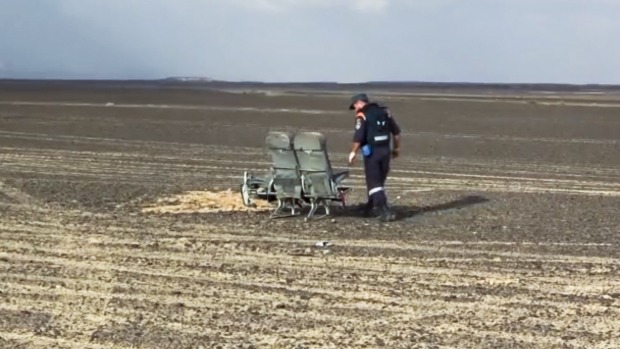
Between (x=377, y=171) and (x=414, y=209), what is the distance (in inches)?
54.3

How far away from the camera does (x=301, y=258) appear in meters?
11.6

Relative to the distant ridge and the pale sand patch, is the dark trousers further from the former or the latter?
the distant ridge

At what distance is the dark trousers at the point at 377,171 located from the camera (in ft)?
47.1

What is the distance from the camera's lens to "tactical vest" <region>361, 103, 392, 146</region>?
14.4 meters

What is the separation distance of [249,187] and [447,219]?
8.47 ft

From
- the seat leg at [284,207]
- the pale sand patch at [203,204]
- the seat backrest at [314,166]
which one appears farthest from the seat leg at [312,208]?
the pale sand patch at [203,204]

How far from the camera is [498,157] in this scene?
24984mm

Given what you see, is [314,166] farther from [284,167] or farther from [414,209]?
[414,209]

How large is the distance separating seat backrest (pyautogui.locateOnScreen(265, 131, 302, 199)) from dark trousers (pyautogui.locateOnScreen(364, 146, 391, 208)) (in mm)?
877

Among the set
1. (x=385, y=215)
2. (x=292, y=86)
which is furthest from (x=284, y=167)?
(x=292, y=86)

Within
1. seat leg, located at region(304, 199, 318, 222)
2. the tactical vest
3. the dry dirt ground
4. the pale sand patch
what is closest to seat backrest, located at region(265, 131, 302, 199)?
seat leg, located at region(304, 199, 318, 222)

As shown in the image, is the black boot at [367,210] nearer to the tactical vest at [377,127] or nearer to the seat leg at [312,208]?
the seat leg at [312,208]

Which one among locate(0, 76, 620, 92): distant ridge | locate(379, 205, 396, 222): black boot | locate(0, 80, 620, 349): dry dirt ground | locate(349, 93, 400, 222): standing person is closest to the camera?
locate(0, 80, 620, 349): dry dirt ground

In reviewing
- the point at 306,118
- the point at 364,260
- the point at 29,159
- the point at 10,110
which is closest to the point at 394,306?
the point at 364,260
